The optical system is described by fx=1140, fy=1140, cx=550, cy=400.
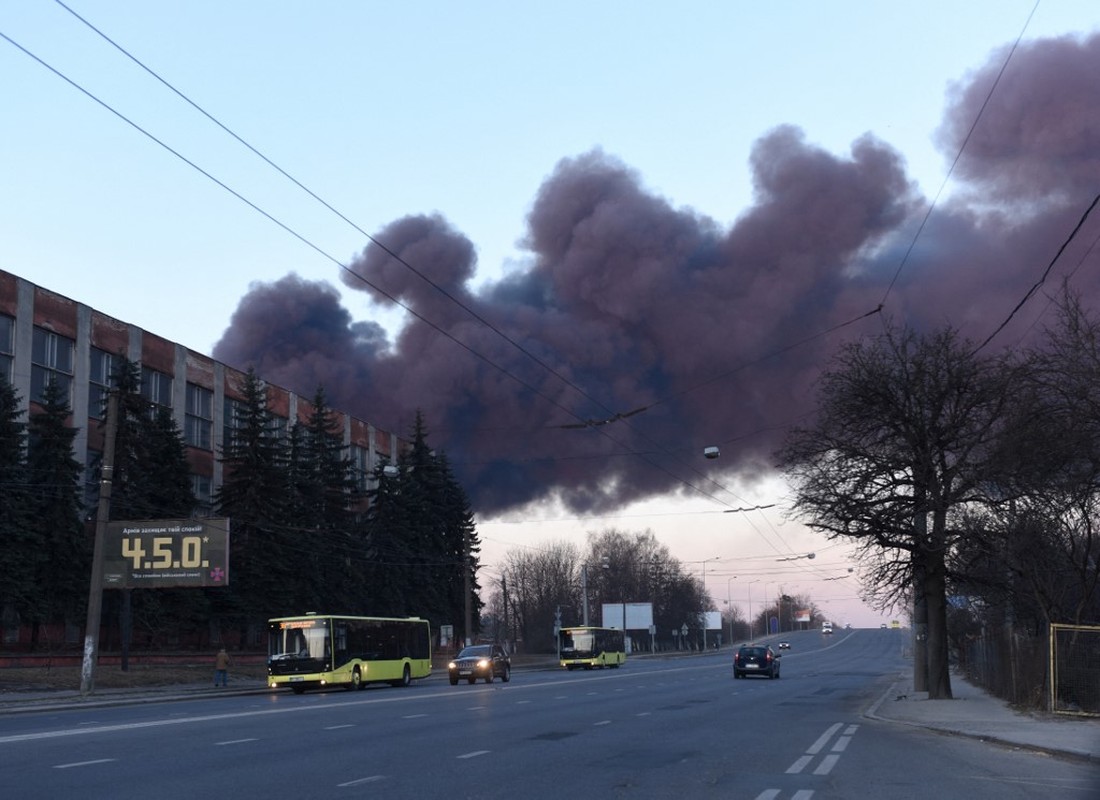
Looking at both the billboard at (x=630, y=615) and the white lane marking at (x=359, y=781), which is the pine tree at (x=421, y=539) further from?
the white lane marking at (x=359, y=781)

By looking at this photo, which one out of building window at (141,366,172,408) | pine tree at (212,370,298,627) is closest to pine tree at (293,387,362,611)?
pine tree at (212,370,298,627)

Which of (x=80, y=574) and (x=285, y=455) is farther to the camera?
(x=285, y=455)

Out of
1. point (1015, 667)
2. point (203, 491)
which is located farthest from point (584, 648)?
point (1015, 667)

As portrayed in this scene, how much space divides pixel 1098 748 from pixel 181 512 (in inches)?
1666

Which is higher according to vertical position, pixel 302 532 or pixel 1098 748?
pixel 302 532

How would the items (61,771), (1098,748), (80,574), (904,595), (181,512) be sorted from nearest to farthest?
(61,771), (1098,748), (904,595), (80,574), (181,512)

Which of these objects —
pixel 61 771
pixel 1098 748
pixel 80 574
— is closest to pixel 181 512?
pixel 80 574

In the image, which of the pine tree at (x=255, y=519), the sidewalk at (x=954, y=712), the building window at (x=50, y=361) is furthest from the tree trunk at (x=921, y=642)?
the building window at (x=50, y=361)

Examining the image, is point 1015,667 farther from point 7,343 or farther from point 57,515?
point 7,343

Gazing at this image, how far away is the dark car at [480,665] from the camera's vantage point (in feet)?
154

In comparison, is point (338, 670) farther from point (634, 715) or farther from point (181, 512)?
point (634, 715)

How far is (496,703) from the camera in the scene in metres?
29.3

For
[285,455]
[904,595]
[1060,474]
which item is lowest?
[904,595]

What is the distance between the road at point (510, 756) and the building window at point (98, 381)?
2688 cm
